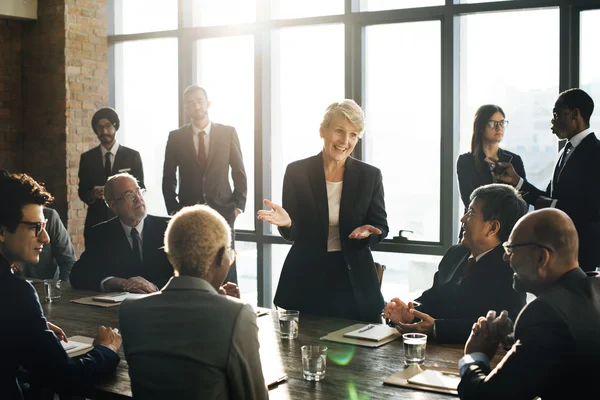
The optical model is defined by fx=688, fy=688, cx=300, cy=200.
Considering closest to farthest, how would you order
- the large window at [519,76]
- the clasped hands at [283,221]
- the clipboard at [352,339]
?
the clipboard at [352,339] → the clasped hands at [283,221] → the large window at [519,76]

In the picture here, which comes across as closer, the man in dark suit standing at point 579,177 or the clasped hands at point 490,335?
the clasped hands at point 490,335

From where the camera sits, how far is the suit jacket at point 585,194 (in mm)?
3939

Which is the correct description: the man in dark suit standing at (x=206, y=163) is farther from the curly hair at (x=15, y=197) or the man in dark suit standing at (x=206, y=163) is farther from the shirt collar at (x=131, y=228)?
the curly hair at (x=15, y=197)

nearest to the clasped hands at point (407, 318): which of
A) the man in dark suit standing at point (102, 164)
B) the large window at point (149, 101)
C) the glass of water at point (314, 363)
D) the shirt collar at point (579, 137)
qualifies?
the glass of water at point (314, 363)

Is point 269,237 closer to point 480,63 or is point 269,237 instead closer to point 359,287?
point 480,63

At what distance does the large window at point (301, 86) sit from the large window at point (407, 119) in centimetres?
34

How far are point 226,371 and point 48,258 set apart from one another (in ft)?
10.5

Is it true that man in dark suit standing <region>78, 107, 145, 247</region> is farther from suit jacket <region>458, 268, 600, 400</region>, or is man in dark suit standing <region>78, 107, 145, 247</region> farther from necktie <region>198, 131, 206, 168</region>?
suit jacket <region>458, 268, 600, 400</region>

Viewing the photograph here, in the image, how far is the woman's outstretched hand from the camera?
347 cm

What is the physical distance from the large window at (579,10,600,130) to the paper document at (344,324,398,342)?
9.74ft

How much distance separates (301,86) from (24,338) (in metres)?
4.58

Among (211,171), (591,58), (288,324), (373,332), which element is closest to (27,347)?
(288,324)

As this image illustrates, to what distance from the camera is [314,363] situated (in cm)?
217

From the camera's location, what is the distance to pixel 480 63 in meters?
5.47
